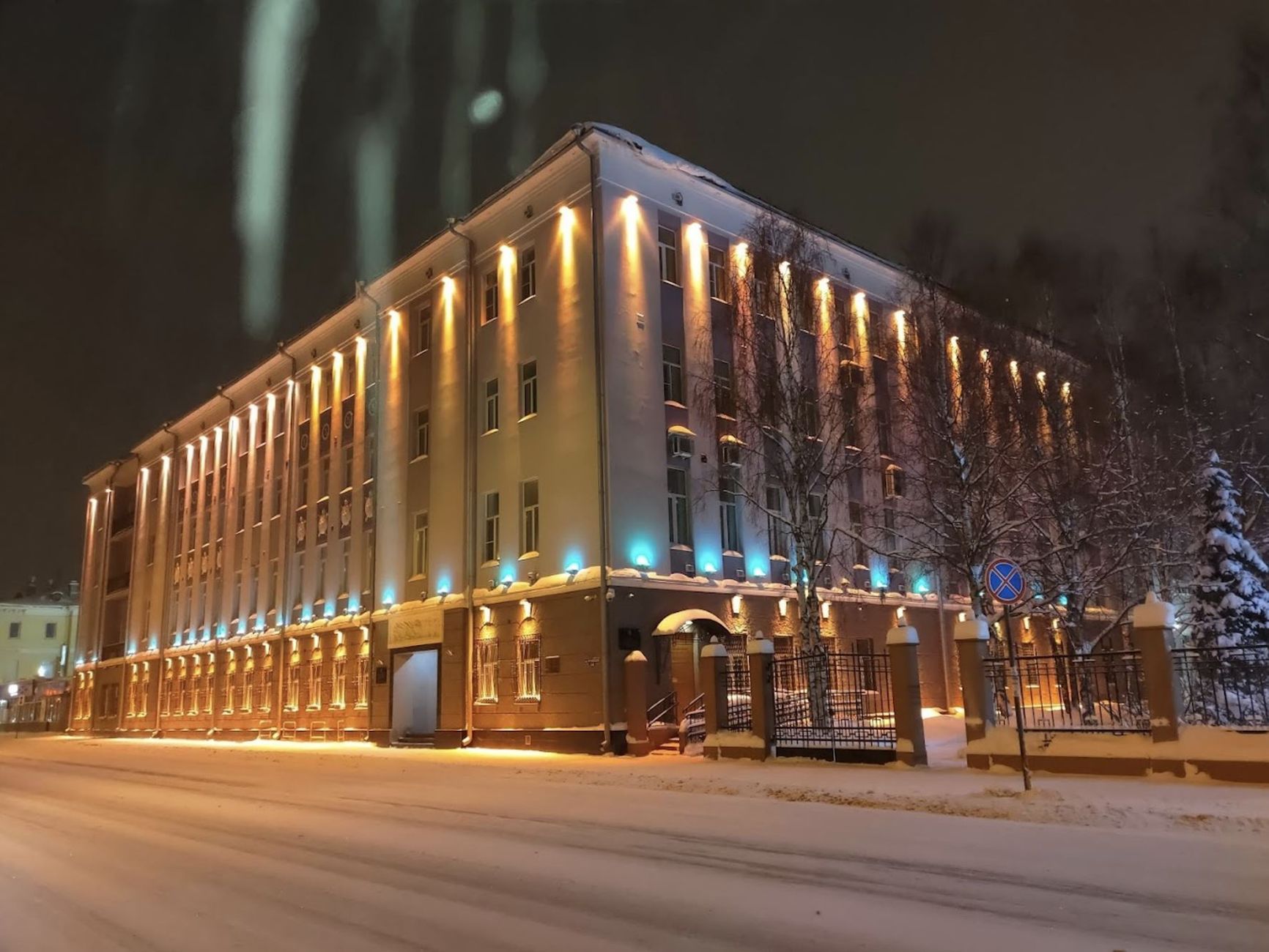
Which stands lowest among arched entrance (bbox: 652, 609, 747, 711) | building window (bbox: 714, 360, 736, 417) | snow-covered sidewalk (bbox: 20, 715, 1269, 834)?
snow-covered sidewalk (bbox: 20, 715, 1269, 834)

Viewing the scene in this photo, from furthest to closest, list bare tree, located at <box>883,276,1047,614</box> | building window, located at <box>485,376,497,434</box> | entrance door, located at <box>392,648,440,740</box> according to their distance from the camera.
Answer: entrance door, located at <box>392,648,440,740</box>, building window, located at <box>485,376,497,434</box>, bare tree, located at <box>883,276,1047,614</box>

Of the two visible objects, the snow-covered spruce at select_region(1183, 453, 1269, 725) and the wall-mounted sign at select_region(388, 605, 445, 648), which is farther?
the wall-mounted sign at select_region(388, 605, 445, 648)

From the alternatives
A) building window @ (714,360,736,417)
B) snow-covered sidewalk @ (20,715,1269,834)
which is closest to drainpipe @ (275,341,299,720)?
snow-covered sidewalk @ (20,715,1269,834)

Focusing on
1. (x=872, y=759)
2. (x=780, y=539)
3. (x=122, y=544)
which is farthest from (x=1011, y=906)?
(x=122, y=544)

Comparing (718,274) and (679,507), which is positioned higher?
(718,274)

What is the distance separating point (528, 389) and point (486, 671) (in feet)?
27.8

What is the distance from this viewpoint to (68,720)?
202ft

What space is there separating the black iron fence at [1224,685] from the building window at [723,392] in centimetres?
1236

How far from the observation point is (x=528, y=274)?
27.3 metres

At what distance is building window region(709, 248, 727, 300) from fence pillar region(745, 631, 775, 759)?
1286cm

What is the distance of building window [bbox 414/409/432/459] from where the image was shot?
3072 centimetres

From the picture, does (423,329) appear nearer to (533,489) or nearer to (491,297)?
(491,297)

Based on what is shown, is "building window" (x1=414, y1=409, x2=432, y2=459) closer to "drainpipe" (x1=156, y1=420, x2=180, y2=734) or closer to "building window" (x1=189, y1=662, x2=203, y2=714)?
"building window" (x1=189, y1=662, x2=203, y2=714)

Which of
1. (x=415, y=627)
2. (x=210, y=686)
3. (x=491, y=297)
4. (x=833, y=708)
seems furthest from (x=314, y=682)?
(x=833, y=708)
